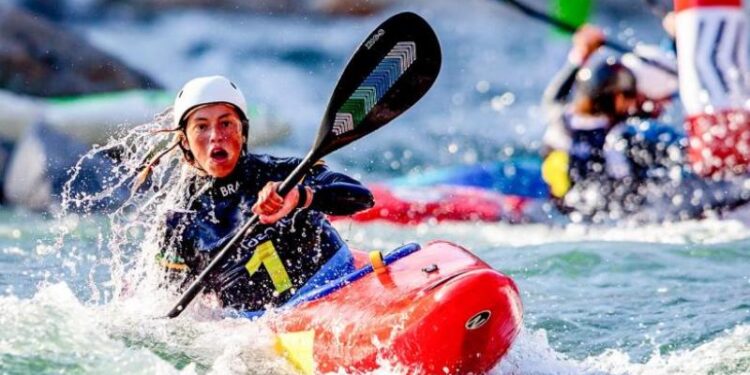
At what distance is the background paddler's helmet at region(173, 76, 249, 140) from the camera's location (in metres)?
3.99

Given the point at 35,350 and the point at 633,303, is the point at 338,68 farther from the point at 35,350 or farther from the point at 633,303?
the point at 35,350

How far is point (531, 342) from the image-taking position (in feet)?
13.1

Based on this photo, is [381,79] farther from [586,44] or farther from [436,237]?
[586,44]

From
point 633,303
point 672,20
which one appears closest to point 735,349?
point 633,303

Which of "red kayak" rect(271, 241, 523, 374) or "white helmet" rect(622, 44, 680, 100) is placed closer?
"red kayak" rect(271, 241, 523, 374)

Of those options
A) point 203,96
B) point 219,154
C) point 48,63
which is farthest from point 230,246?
point 48,63

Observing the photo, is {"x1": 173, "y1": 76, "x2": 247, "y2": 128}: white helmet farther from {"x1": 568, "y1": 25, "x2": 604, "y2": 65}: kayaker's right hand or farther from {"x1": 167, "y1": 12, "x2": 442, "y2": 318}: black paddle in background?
{"x1": 568, "y1": 25, "x2": 604, "y2": 65}: kayaker's right hand

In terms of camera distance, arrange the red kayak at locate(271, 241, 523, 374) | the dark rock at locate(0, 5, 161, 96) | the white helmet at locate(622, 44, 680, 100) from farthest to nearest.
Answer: the dark rock at locate(0, 5, 161, 96) → the white helmet at locate(622, 44, 680, 100) → the red kayak at locate(271, 241, 523, 374)

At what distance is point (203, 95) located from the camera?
3.99 metres

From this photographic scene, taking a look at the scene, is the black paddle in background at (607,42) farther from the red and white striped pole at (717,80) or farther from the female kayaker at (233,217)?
the female kayaker at (233,217)

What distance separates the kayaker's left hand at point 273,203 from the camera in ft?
12.1

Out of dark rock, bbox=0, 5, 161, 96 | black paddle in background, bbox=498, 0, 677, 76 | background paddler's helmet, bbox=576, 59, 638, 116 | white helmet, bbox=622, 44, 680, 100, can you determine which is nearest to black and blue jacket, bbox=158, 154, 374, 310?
background paddler's helmet, bbox=576, 59, 638, 116

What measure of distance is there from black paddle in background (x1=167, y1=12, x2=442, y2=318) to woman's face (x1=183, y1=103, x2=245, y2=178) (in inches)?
10.2

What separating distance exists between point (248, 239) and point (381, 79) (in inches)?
25.1
